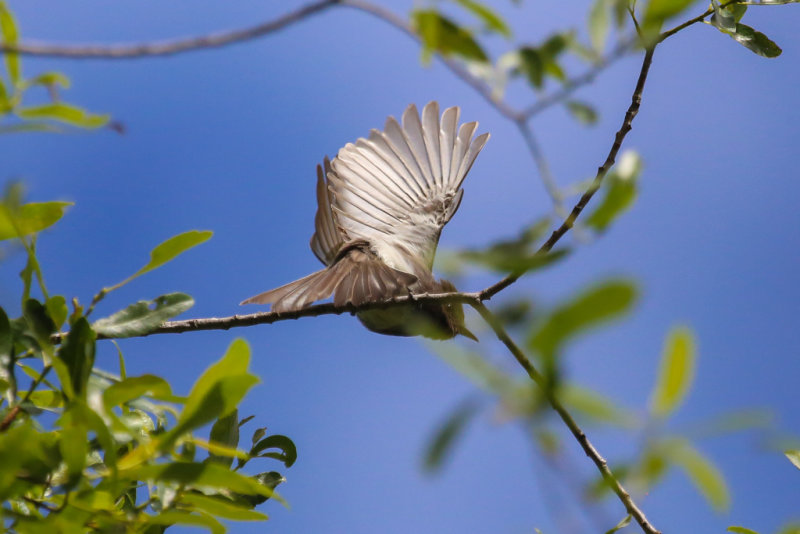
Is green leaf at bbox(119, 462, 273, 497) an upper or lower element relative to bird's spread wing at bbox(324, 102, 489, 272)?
lower

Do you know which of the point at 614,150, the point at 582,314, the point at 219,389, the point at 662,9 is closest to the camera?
the point at 582,314

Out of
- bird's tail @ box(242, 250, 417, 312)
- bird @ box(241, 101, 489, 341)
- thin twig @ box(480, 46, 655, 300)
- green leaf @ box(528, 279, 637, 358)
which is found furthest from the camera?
bird @ box(241, 101, 489, 341)

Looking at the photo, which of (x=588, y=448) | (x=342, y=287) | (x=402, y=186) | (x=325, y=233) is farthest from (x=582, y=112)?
(x=325, y=233)

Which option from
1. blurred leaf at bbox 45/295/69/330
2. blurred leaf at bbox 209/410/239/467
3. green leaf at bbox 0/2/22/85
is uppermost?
green leaf at bbox 0/2/22/85

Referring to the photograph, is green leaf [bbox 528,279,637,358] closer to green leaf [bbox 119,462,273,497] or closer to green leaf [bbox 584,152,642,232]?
green leaf [bbox 584,152,642,232]

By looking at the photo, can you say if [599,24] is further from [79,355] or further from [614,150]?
[79,355]

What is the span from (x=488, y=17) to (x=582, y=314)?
293 millimetres

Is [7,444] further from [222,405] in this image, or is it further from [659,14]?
[659,14]

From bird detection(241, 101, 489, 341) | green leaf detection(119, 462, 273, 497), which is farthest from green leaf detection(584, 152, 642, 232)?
bird detection(241, 101, 489, 341)

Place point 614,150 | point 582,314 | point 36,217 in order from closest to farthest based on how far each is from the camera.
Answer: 1. point 582,314
2. point 36,217
3. point 614,150

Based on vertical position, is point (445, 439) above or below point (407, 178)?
below

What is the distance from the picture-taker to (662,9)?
436 mm

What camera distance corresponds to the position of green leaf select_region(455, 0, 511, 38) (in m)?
0.50

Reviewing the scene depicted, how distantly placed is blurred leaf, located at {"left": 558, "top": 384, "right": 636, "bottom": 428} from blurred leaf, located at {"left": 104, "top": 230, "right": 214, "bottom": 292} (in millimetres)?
545
